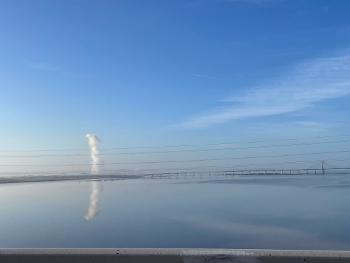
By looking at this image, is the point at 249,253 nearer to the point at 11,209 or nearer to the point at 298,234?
the point at 298,234

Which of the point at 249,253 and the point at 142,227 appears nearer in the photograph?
the point at 249,253

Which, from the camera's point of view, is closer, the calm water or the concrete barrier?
the concrete barrier

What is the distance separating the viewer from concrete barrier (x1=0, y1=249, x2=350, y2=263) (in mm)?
6266

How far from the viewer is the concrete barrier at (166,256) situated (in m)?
6.27

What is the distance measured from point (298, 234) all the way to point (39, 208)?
9442 mm

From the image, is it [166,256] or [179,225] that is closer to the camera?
[166,256]

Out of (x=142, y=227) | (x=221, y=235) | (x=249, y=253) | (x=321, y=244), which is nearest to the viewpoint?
(x=249, y=253)

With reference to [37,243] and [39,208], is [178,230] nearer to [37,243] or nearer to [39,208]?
[37,243]

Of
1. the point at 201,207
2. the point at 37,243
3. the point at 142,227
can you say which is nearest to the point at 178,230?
the point at 142,227

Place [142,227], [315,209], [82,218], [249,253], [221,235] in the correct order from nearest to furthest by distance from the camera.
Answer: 1. [249,253]
2. [221,235]
3. [142,227]
4. [82,218]
5. [315,209]

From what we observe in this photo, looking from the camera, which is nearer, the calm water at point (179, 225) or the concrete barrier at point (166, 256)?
the concrete barrier at point (166, 256)

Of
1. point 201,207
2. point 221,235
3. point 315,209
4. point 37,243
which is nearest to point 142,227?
point 221,235

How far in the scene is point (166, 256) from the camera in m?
6.41

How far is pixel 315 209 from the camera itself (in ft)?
59.6
